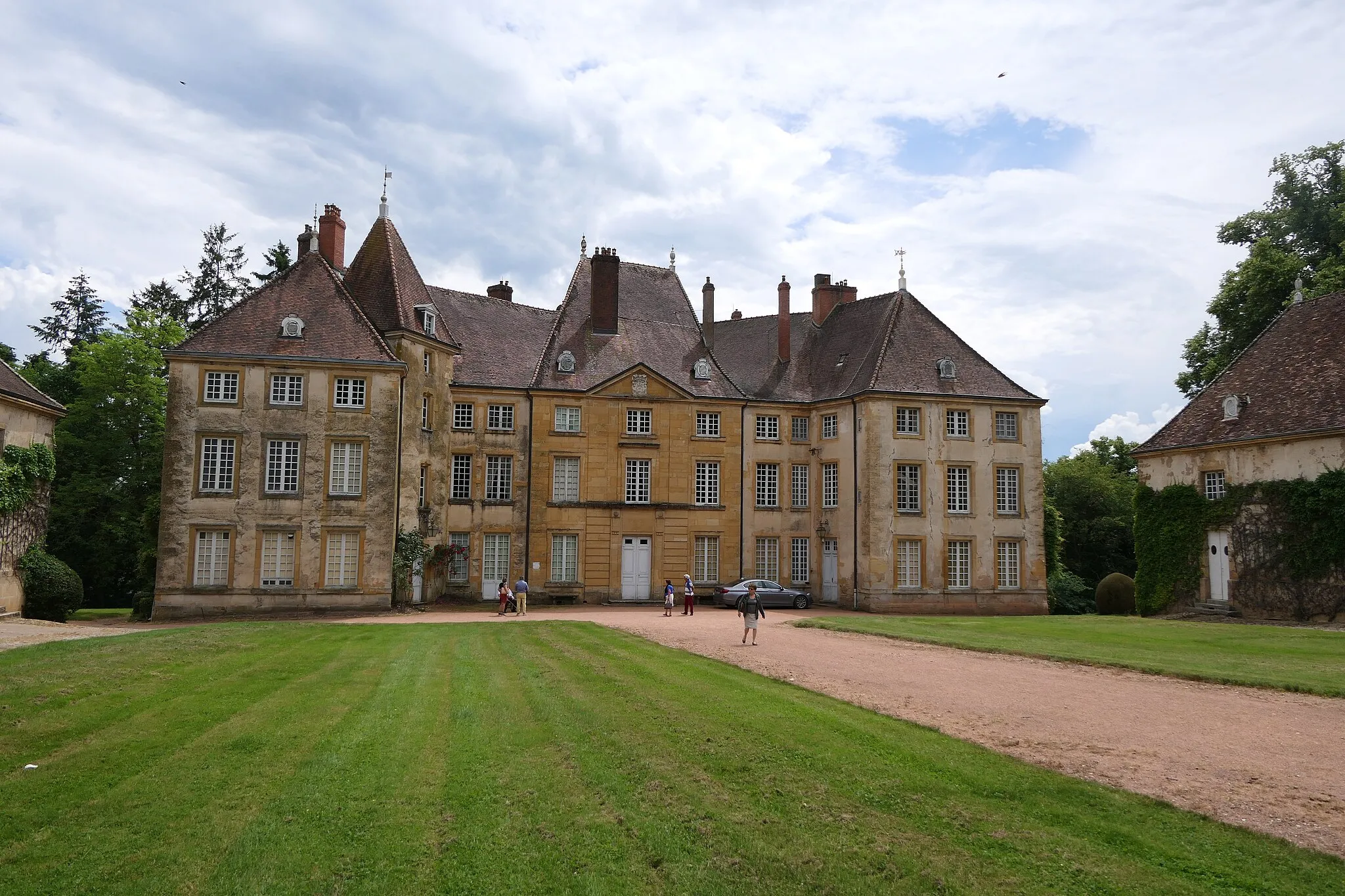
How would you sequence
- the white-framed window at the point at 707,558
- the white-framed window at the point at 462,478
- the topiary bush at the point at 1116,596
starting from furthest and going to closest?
the topiary bush at the point at 1116,596
the white-framed window at the point at 707,558
the white-framed window at the point at 462,478

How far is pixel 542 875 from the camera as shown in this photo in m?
7.31

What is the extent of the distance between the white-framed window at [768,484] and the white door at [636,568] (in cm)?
531

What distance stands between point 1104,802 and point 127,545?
43.2 meters

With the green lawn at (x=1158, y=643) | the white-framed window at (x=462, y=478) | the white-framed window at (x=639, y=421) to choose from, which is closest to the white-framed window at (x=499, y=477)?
the white-framed window at (x=462, y=478)

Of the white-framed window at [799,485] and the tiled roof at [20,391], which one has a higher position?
the tiled roof at [20,391]

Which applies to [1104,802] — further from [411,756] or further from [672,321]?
[672,321]

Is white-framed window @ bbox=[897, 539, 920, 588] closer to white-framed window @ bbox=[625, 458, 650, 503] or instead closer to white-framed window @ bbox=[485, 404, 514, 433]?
white-framed window @ bbox=[625, 458, 650, 503]

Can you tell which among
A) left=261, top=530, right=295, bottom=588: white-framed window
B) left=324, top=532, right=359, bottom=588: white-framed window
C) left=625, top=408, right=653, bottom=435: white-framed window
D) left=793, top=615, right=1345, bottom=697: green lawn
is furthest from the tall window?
left=261, top=530, right=295, bottom=588: white-framed window

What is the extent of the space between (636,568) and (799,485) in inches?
310

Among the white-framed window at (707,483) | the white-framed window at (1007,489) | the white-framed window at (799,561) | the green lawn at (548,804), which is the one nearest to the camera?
the green lawn at (548,804)

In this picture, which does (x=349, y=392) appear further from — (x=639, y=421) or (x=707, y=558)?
(x=707, y=558)

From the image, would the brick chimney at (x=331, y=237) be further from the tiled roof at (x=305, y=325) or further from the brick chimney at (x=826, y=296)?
the brick chimney at (x=826, y=296)

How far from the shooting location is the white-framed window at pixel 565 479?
1448 inches

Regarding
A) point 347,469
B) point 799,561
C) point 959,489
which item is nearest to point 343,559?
point 347,469
